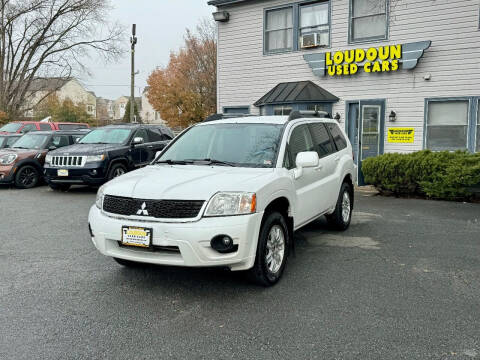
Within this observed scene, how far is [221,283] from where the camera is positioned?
4684 millimetres

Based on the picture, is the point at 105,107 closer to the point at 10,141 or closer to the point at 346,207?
the point at 10,141

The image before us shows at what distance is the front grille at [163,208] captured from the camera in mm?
4078

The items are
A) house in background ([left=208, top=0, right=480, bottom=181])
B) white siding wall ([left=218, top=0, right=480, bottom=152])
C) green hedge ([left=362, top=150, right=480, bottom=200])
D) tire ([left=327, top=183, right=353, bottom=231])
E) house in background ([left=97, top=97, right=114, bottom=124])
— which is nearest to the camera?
tire ([left=327, top=183, right=353, bottom=231])

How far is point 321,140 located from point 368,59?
742 centimetres

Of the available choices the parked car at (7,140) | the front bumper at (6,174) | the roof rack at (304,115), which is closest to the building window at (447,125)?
the roof rack at (304,115)

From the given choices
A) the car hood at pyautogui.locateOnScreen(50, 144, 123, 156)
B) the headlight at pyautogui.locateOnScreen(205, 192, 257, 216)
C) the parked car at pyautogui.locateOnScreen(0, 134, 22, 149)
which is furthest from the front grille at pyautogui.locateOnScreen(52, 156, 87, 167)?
the headlight at pyautogui.locateOnScreen(205, 192, 257, 216)

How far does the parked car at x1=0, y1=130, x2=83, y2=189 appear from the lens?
12164mm

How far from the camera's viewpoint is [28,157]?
12.5 metres

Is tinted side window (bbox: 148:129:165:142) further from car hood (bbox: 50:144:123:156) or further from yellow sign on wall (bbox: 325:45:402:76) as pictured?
yellow sign on wall (bbox: 325:45:402:76)

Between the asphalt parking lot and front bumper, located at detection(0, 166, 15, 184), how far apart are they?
6184 mm

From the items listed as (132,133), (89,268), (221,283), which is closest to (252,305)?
(221,283)

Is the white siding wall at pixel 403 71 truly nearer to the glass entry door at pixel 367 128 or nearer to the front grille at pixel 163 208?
the glass entry door at pixel 367 128

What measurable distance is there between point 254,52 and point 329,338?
41.8ft

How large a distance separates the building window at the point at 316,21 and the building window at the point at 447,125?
3741 mm
